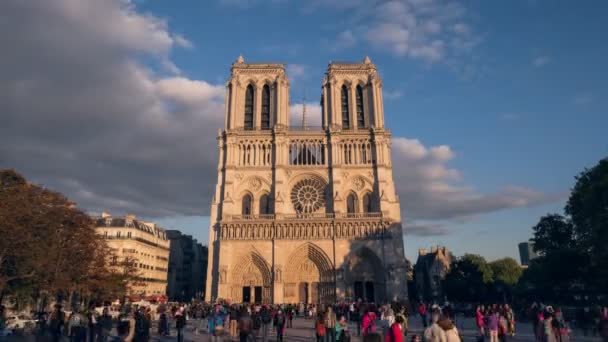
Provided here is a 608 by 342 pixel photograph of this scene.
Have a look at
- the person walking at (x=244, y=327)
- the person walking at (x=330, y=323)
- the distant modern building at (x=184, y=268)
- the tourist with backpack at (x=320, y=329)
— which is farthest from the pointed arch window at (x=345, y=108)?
the person walking at (x=244, y=327)

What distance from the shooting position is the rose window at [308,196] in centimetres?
4438

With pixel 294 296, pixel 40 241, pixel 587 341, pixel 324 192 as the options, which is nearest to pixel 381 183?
pixel 324 192

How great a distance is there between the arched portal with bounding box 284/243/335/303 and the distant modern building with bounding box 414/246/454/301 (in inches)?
994

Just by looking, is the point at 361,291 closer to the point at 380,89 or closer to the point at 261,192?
the point at 261,192

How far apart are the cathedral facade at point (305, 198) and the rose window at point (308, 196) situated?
0.11m

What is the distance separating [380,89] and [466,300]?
25269 mm

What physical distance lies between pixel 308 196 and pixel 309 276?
8.62 m

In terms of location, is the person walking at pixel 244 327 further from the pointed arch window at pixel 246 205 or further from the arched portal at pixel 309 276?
the pointed arch window at pixel 246 205

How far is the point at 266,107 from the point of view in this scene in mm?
48000

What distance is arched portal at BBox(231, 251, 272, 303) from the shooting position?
132 feet

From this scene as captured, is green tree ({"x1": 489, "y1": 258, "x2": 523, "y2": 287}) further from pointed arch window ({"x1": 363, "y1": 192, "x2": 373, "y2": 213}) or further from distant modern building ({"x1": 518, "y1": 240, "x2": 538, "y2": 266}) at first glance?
distant modern building ({"x1": 518, "y1": 240, "x2": 538, "y2": 266})

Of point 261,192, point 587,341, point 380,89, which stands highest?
point 380,89

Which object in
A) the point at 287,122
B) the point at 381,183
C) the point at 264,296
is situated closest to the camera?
the point at 264,296

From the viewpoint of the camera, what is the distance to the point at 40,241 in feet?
84.4
